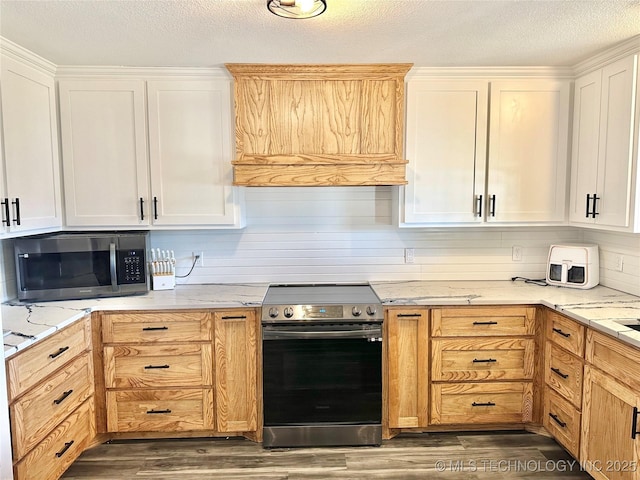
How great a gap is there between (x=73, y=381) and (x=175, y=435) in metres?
0.73

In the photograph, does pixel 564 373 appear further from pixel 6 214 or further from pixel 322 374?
pixel 6 214

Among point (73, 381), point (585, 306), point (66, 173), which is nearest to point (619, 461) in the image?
point (585, 306)

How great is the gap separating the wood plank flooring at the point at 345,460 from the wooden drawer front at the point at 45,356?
0.72 m

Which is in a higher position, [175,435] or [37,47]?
[37,47]

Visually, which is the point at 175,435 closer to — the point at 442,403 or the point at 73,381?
the point at 73,381

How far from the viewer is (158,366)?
258 centimetres

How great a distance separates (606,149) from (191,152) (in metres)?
2.54

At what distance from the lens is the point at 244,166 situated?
8.75 ft

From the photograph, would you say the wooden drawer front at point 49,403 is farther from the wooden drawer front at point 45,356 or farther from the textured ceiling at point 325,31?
the textured ceiling at point 325,31

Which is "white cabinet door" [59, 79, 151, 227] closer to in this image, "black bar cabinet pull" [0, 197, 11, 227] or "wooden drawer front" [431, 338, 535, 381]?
"black bar cabinet pull" [0, 197, 11, 227]

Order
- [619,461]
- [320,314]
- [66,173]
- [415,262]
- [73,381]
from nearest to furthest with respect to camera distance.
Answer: [619,461], [73,381], [320,314], [66,173], [415,262]

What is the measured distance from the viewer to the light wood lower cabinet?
2.61 metres

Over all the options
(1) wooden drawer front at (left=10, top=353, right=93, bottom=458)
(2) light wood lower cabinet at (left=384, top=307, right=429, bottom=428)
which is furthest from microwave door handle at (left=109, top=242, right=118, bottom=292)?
(2) light wood lower cabinet at (left=384, top=307, right=429, bottom=428)

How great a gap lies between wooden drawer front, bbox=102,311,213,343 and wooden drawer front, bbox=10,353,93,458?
0.67ft
